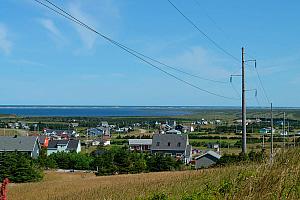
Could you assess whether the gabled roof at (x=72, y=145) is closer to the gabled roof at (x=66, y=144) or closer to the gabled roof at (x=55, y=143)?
the gabled roof at (x=66, y=144)

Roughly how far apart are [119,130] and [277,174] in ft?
474

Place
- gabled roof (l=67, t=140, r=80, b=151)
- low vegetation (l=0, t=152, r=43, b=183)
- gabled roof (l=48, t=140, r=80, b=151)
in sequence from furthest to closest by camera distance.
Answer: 1. gabled roof (l=48, t=140, r=80, b=151)
2. gabled roof (l=67, t=140, r=80, b=151)
3. low vegetation (l=0, t=152, r=43, b=183)

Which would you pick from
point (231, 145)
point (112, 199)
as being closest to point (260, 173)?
point (112, 199)

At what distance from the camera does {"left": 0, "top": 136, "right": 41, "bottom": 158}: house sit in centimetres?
6581

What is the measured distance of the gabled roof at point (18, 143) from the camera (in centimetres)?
6650

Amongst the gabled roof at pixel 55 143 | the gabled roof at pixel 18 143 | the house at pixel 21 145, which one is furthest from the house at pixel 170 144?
the gabled roof at pixel 18 143

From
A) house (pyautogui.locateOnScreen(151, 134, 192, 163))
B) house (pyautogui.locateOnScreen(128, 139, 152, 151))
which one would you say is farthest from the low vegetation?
house (pyautogui.locateOnScreen(128, 139, 152, 151))

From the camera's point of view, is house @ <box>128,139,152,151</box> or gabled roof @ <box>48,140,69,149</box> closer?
gabled roof @ <box>48,140,69,149</box>

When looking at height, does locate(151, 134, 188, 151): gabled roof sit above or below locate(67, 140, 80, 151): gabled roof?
above

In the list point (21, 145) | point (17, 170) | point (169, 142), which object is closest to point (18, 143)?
point (21, 145)

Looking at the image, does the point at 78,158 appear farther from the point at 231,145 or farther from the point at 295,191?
the point at 295,191

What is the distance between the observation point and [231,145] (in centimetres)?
8319

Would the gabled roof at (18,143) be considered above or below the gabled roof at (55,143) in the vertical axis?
above

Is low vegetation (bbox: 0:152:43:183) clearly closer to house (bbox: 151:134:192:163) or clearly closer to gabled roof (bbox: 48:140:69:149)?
house (bbox: 151:134:192:163)
